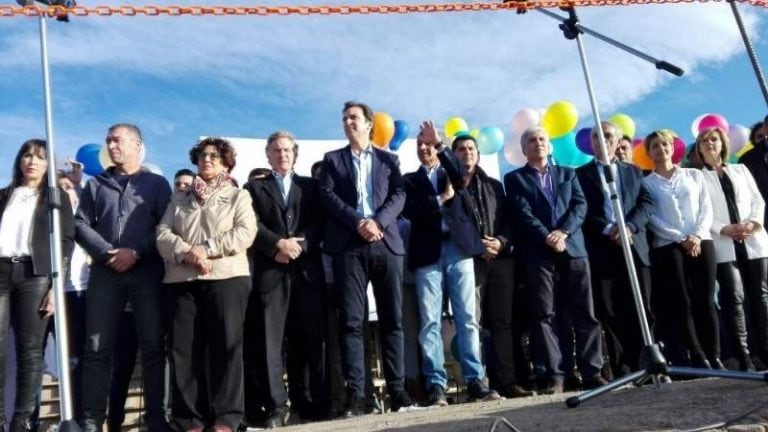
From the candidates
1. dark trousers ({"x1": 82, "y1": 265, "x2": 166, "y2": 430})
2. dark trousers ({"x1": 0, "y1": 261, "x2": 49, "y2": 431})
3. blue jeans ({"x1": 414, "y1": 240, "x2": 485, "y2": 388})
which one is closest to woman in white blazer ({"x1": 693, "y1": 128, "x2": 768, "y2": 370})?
blue jeans ({"x1": 414, "y1": 240, "x2": 485, "y2": 388})

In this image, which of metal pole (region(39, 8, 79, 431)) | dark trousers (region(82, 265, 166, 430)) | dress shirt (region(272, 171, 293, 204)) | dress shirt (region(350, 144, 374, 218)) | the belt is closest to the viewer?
metal pole (region(39, 8, 79, 431))

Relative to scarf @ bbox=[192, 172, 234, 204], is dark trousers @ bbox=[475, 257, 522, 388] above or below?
below

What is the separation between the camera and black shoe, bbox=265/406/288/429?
12.6 ft

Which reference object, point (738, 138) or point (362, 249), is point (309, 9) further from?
point (738, 138)

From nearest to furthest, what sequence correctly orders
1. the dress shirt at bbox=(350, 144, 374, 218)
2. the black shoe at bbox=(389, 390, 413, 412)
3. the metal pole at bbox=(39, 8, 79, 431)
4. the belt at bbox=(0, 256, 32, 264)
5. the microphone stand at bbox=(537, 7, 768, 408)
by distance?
the metal pole at bbox=(39, 8, 79, 431)
the microphone stand at bbox=(537, 7, 768, 408)
the belt at bbox=(0, 256, 32, 264)
the black shoe at bbox=(389, 390, 413, 412)
the dress shirt at bbox=(350, 144, 374, 218)

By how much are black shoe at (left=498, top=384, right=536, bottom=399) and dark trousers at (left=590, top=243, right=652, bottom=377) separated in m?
0.71

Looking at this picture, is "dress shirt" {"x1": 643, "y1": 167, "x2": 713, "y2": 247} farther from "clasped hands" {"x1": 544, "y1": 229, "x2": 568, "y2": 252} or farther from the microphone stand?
the microphone stand

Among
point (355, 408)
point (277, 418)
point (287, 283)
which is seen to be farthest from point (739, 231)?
point (277, 418)

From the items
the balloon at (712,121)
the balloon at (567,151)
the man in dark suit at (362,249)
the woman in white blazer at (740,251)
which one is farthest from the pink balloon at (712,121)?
the man in dark suit at (362,249)

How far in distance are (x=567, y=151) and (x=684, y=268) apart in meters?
3.22

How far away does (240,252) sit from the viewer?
3.84m

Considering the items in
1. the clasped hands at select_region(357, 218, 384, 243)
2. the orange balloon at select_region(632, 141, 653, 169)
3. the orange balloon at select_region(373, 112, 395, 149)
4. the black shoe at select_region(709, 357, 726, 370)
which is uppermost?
the orange balloon at select_region(373, 112, 395, 149)

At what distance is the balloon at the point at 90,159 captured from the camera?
729cm

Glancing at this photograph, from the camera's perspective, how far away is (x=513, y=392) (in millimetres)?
4574
